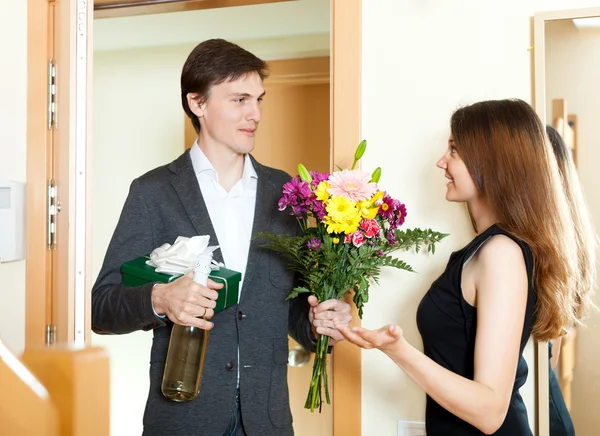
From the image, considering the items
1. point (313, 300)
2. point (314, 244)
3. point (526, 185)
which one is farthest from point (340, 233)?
point (526, 185)

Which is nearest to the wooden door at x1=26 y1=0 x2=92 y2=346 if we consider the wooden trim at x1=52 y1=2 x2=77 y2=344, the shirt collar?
the wooden trim at x1=52 y1=2 x2=77 y2=344

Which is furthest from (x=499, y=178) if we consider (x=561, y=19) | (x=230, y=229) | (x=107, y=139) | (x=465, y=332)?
(x=107, y=139)

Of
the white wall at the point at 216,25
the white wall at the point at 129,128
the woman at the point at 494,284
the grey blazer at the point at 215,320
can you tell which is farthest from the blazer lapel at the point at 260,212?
the white wall at the point at 129,128

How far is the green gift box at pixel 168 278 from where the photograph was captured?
1.27m

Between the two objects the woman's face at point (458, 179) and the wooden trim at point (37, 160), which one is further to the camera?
the wooden trim at point (37, 160)

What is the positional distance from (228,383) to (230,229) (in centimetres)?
38

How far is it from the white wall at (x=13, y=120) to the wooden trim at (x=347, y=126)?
2.65 feet

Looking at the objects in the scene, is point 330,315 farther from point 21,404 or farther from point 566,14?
point 21,404

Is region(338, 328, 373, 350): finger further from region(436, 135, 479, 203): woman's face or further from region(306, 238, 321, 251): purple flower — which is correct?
region(436, 135, 479, 203): woman's face

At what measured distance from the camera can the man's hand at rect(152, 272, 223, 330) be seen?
119 cm

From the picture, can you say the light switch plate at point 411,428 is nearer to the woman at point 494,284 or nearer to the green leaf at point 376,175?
the woman at point 494,284

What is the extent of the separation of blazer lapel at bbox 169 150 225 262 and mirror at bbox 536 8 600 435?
0.82 meters

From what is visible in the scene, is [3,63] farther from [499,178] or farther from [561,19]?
[561,19]

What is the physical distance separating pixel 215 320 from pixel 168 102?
5.81ft
